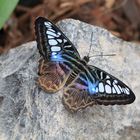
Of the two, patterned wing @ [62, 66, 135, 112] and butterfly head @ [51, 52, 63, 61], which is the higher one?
butterfly head @ [51, 52, 63, 61]

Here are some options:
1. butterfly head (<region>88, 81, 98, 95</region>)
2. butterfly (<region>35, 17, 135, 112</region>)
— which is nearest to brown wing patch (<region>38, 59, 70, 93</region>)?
butterfly (<region>35, 17, 135, 112</region>)

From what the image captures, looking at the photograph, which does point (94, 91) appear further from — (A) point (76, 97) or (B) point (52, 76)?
(B) point (52, 76)

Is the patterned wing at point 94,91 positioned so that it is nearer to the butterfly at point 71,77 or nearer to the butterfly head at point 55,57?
the butterfly at point 71,77

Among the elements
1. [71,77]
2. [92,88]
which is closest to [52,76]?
[71,77]

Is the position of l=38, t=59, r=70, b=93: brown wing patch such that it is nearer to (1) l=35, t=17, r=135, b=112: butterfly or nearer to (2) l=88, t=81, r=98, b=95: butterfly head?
(1) l=35, t=17, r=135, b=112: butterfly

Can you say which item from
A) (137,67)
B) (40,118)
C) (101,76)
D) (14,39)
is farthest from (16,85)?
(14,39)

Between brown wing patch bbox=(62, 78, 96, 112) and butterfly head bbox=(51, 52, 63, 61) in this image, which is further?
butterfly head bbox=(51, 52, 63, 61)
